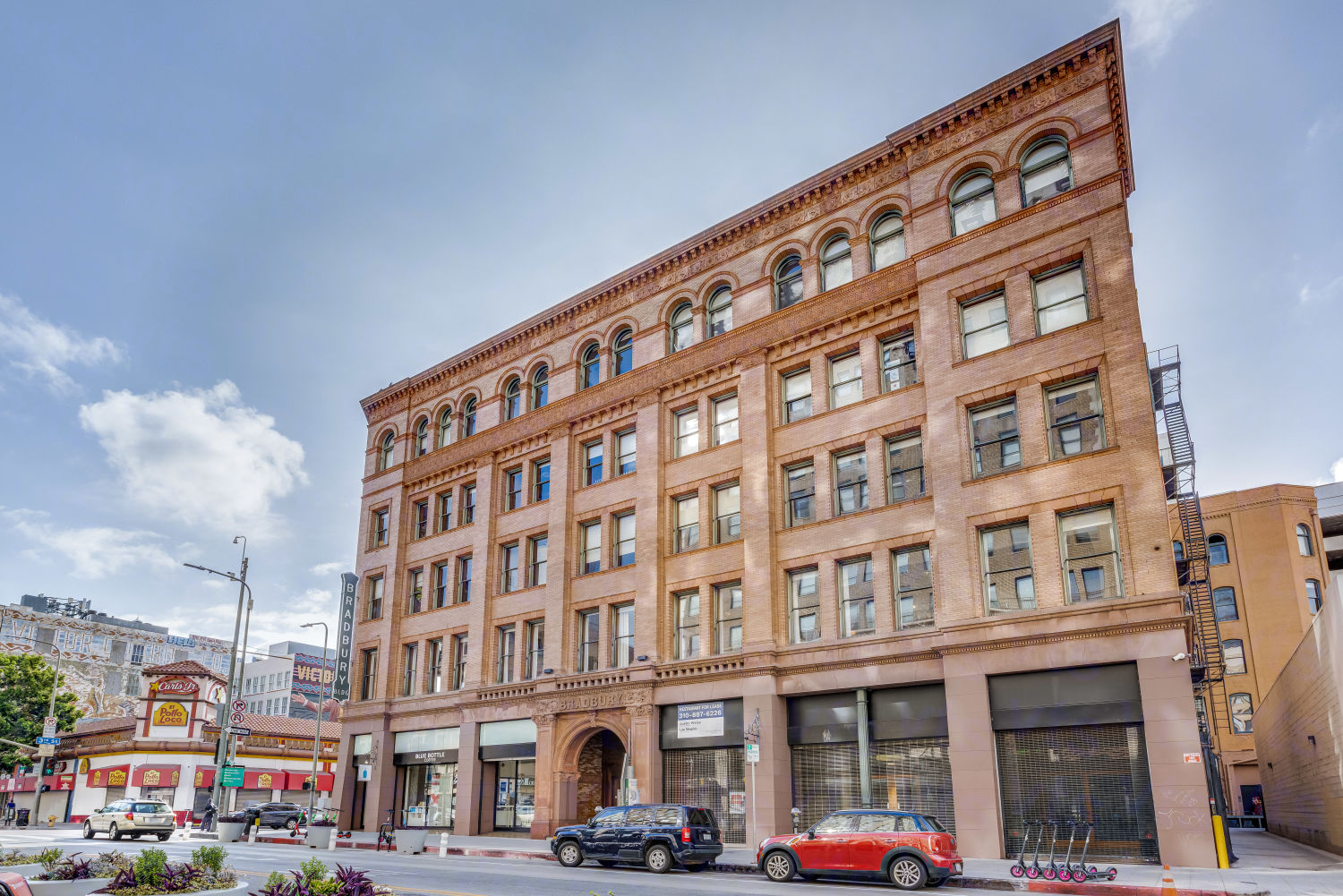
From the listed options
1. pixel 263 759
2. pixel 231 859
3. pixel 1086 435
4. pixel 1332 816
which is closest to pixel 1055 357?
pixel 1086 435

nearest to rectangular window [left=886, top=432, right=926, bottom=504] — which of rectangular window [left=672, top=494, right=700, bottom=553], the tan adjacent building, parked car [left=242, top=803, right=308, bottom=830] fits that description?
rectangular window [left=672, top=494, right=700, bottom=553]

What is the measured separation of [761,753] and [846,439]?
999cm

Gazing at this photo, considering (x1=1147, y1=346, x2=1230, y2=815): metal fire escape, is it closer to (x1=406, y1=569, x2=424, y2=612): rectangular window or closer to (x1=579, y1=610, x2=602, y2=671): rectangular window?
(x1=579, y1=610, x2=602, y2=671): rectangular window

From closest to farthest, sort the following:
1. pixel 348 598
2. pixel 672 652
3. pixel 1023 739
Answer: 1. pixel 1023 739
2. pixel 672 652
3. pixel 348 598

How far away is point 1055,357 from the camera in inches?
1091

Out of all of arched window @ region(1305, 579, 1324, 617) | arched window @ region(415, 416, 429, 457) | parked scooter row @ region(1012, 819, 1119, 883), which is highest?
arched window @ region(415, 416, 429, 457)

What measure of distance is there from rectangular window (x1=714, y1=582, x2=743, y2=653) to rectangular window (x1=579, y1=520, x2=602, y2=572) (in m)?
6.10

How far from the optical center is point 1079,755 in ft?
82.2

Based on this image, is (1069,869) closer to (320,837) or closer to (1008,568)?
(1008,568)

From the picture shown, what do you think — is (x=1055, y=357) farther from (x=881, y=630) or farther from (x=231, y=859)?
(x=231, y=859)

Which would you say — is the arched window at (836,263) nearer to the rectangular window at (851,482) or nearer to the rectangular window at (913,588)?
the rectangular window at (851,482)

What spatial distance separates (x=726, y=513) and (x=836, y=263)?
9318 millimetres

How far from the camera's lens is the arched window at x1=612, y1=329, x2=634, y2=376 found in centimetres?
4034

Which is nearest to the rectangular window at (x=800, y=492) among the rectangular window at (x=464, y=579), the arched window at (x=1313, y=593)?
the rectangular window at (x=464, y=579)
